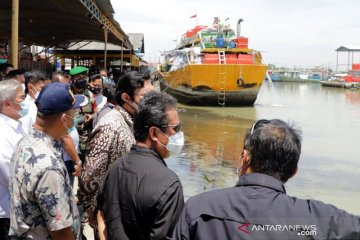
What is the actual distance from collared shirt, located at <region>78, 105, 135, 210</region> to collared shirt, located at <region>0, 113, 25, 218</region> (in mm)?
449

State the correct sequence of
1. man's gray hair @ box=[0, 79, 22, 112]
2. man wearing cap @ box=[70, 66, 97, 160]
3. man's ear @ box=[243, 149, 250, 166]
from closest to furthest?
man's ear @ box=[243, 149, 250, 166] < man's gray hair @ box=[0, 79, 22, 112] < man wearing cap @ box=[70, 66, 97, 160]

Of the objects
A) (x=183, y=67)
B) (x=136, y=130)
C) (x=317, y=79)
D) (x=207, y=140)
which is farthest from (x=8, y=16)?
(x=317, y=79)

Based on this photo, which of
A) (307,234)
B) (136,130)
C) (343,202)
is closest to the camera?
(307,234)

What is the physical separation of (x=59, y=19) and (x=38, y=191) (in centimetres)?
1137

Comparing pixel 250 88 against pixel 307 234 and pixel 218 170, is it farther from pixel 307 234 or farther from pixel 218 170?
pixel 307 234

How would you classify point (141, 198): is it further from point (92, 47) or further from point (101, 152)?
point (92, 47)

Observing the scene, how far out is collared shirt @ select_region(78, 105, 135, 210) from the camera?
8.50 feet

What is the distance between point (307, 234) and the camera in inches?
55.9

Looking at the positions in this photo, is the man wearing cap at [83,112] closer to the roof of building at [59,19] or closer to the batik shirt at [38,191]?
the batik shirt at [38,191]

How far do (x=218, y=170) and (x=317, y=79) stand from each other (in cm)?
7958

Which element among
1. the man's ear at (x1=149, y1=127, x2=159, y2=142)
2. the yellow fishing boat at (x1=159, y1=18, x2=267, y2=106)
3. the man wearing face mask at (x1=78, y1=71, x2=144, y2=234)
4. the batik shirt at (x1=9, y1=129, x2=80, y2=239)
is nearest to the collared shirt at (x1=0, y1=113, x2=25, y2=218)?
the man wearing face mask at (x1=78, y1=71, x2=144, y2=234)

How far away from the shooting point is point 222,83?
22.7 meters

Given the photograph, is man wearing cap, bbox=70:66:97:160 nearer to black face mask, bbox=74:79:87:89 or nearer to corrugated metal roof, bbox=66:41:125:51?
black face mask, bbox=74:79:87:89

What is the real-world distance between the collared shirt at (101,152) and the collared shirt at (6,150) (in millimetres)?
449
